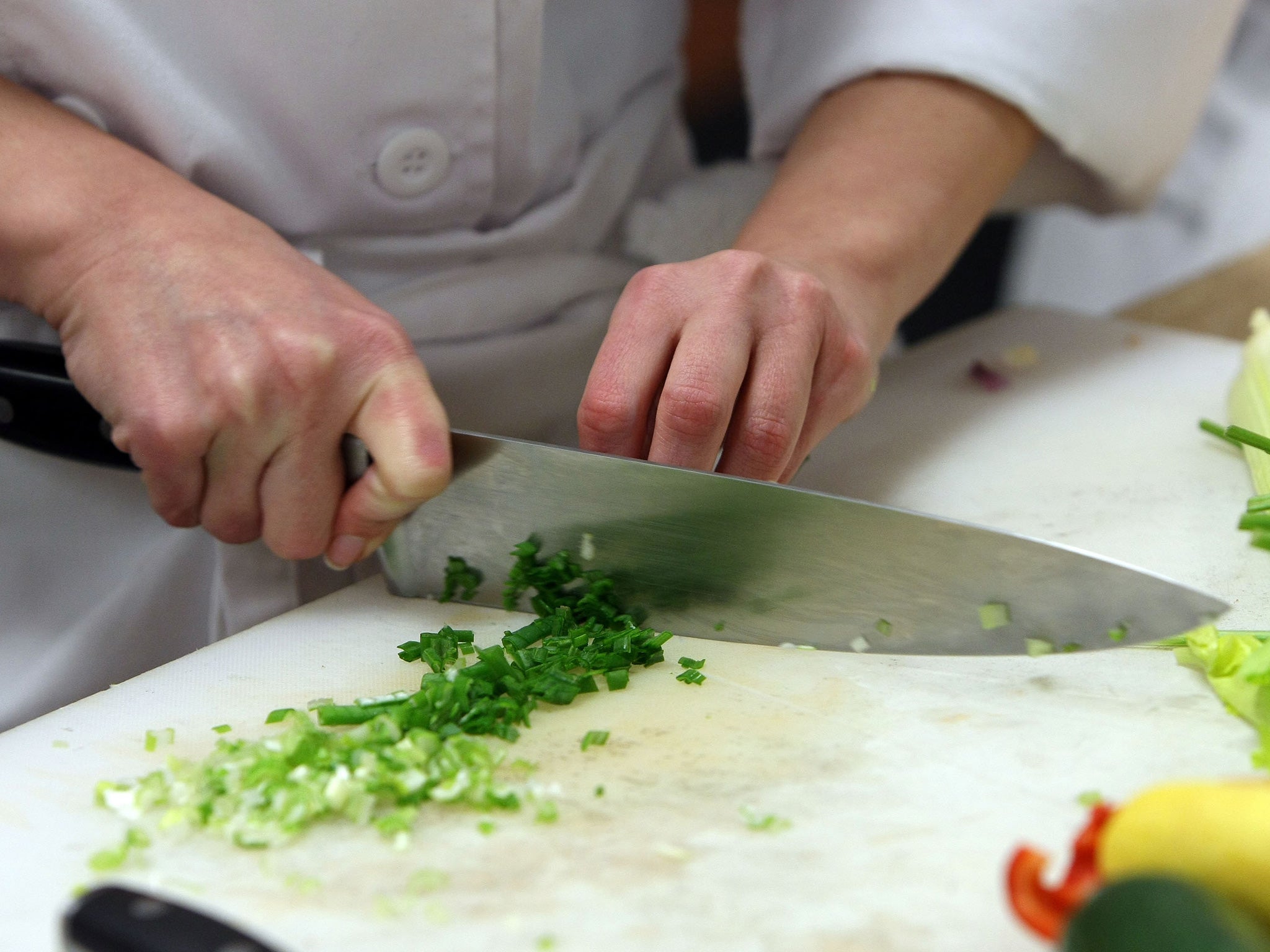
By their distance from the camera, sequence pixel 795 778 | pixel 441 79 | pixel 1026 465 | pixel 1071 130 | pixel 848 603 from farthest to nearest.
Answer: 1. pixel 1071 130
2. pixel 1026 465
3. pixel 441 79
4. pixel 848 603
5. pixel 795 778

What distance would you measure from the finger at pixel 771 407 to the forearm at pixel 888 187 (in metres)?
0.17

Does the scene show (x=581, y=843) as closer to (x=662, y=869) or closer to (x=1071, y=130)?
(x=662, y=869)

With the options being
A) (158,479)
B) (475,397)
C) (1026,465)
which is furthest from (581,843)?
(1026,465)

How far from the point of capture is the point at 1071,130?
4.54 feet

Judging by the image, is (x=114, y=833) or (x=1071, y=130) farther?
(x=1071, y=130)

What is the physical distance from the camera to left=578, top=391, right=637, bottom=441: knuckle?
934 millimetres

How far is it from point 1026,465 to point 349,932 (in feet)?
2.98

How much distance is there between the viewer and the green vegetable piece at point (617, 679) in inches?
33.8

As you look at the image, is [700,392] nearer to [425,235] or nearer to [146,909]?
[425,235]

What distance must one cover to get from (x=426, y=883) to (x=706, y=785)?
20 cm

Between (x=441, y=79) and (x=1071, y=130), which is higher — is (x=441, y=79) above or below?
below

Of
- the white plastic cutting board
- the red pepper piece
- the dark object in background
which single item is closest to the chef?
the white plastic cutting board

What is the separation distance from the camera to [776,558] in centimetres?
90

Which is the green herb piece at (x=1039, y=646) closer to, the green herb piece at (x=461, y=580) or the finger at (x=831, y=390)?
the finger at (x=831, y=390)
